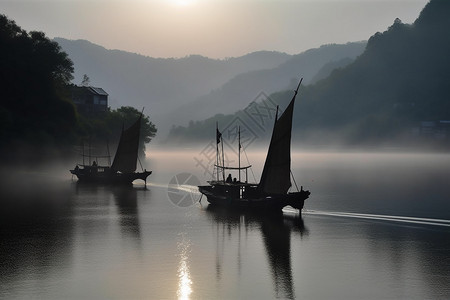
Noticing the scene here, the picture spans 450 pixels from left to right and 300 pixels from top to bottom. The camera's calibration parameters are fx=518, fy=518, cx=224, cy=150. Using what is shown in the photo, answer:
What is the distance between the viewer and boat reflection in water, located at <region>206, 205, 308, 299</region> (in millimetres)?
30938

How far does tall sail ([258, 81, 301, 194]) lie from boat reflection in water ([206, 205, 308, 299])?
10.6ft

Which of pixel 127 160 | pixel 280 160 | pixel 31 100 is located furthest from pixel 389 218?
pixel 31 100

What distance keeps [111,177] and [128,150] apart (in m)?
6.38

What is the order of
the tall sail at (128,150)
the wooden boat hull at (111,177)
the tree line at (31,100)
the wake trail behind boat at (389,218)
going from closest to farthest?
1. the wake trail behind boat at (389,218)
2. the tall sail at (128,150)
3. the wooden boat hull at (111,177)
4. the tree line at (31,100)

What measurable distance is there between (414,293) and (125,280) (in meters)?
16.1

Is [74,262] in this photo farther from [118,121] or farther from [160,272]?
[118,121]

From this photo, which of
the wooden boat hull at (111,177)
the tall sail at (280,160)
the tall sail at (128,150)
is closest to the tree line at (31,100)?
the wooden boat hull at (111,177)

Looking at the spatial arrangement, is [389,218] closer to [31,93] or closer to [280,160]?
[280,160]

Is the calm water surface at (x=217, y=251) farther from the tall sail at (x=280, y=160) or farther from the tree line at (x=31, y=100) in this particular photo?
the tree line at (x=31, y=100)

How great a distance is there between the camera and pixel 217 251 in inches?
1523

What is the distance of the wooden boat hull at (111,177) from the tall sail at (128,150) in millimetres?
1166

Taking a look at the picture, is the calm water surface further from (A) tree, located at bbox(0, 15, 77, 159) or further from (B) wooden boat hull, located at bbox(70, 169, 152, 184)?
(A) tree, located at bbox(0, 15, 77, 159)

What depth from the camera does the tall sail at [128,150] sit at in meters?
91.6

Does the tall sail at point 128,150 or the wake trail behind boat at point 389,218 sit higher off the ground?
the tall sail at point 128,150
